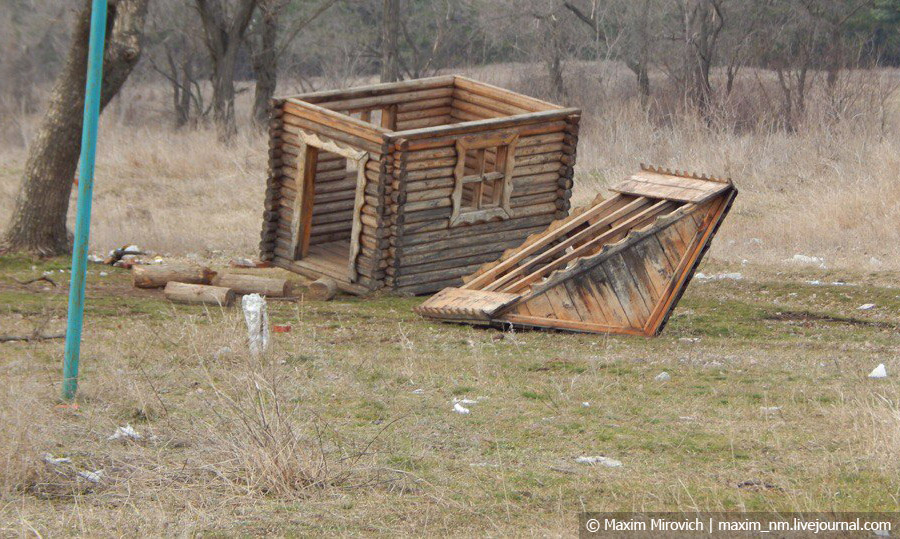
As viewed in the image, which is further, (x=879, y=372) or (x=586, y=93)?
(x=586, y=93)

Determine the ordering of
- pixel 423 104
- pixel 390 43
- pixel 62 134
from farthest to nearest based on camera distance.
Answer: pixel 390 43
pixel 423 104
pixel 62 134

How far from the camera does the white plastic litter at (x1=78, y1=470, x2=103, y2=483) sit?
5.39m

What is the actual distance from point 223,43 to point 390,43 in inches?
197

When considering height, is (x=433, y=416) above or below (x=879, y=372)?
below

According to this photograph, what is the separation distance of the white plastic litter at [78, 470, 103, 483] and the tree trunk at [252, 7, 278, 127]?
23321 millimetres

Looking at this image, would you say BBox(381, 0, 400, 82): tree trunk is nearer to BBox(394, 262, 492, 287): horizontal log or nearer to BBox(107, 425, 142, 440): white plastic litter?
BBox(394, 262, 492, 287): horizontal log

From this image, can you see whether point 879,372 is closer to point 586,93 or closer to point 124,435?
point 124,435

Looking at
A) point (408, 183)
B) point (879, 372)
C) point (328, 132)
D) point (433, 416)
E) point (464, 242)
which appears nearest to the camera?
point (433, 416)

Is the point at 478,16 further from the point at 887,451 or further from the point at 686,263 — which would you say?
the point at 887,451

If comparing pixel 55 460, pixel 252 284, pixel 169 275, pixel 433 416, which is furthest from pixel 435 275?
→ pixel 55 460

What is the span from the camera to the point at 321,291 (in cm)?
1253

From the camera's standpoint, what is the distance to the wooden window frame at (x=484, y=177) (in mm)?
13188

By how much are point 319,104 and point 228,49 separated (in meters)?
15.8

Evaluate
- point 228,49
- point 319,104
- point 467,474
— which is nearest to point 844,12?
point 228,49
